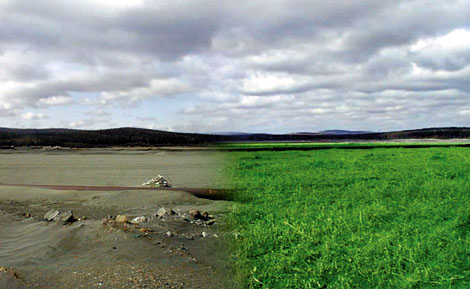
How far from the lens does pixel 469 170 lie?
36.6 feet

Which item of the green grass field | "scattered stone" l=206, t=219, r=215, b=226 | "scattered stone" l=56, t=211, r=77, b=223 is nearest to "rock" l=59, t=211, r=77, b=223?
"scattered stone" l=56, t=211, r=77, b=223

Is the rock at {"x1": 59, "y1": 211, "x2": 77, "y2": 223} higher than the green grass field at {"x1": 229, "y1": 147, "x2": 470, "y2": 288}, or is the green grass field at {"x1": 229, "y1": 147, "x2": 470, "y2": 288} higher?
the green grass field at {"x1": 229, "y1": 147, "x2": 470, "y2": 288}

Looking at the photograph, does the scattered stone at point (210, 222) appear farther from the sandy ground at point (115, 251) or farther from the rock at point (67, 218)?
the rock at point (67, 218)

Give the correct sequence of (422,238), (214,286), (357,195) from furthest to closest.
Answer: (357,195)
(422,238)
(214,286)

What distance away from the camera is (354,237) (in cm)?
445

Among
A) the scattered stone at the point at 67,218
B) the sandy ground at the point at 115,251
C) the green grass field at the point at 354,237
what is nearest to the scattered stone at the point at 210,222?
the sandy ground at the point at 115,251

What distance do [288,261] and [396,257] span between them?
1.02m

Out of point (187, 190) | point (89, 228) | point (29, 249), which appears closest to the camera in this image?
point (29, 249)

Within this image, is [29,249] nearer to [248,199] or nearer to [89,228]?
[89,228]

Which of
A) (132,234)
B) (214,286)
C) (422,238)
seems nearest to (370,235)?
(422,238)

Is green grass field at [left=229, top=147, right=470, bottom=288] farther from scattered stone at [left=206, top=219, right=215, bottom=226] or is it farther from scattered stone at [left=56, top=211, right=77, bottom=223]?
scattered stone at [left=56, top=211, right=77, bottom=223]

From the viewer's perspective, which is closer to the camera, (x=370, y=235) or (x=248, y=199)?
(x=370, y=235)

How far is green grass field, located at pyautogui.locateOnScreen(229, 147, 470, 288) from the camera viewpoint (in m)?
3.54


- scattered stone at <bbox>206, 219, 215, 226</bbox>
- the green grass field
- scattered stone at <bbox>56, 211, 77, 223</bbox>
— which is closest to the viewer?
the green grass field
